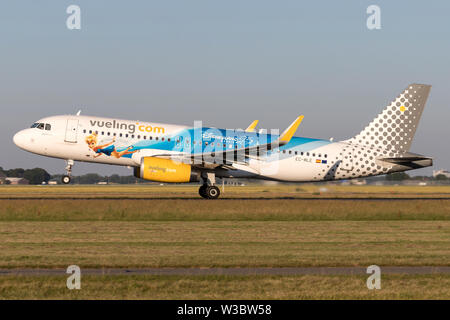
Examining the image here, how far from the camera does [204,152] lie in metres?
43.4

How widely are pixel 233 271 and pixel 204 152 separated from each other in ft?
86.6

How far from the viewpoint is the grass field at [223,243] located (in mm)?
14633

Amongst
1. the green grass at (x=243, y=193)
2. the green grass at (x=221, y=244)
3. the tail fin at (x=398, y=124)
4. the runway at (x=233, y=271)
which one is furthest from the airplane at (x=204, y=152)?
the runway at (x=233, y=271)

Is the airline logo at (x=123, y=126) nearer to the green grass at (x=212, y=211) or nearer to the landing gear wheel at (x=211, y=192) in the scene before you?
the landing gear wheel at (x=211, y=192)

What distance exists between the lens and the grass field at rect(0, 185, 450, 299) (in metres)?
14.6

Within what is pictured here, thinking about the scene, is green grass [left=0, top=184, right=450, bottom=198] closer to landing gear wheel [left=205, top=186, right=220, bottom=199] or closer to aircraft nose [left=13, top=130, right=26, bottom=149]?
landing gear wheel [left=205, top=186, right=220, bottom=199]

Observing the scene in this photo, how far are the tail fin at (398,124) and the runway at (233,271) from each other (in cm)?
3249

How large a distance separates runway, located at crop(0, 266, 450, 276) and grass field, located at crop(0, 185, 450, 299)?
609 millimetres

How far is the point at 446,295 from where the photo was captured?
13.9m

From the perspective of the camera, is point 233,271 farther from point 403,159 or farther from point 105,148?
point 403,159

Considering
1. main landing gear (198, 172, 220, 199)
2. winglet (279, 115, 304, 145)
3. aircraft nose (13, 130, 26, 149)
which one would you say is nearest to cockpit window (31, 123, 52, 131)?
aircraft nose (13, 130, 26, 149)
